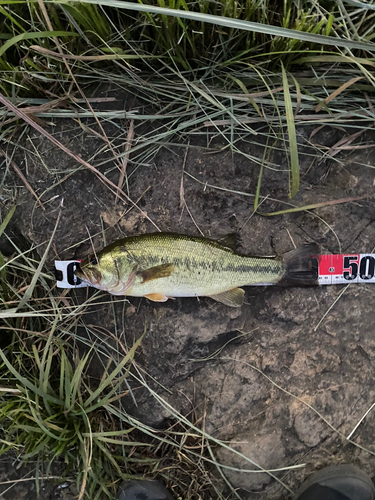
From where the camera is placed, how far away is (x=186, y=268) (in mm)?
2760

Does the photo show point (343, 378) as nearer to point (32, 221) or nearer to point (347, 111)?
point (347, 111)

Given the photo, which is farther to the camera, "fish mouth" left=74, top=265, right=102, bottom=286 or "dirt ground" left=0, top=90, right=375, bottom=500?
"dirt ground" left=0, top=90, right=375, bottom=500

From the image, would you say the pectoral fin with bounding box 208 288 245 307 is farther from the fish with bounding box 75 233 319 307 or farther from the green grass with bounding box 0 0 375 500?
the green grass with bounding box 0 0 375 500

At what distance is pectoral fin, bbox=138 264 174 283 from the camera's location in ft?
8.94

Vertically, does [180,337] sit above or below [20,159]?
below

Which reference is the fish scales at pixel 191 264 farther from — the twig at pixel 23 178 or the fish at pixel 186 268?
the twig at pixel 23 178

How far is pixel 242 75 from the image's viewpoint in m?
2.92

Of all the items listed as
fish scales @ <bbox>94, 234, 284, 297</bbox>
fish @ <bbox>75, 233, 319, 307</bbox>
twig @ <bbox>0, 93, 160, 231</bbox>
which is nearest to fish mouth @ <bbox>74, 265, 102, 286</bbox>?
fish @ <bbox>75, 233, 319, 307</bbox>

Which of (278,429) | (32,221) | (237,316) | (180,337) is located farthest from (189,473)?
(32,221)

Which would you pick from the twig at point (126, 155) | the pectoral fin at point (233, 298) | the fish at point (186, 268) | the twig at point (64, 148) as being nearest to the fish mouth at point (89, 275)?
the fish at point (186, 268)

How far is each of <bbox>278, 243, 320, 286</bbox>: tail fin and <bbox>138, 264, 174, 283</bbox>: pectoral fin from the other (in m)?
0.92

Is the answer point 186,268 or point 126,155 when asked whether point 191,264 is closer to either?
point 186,268

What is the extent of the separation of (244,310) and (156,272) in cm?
86

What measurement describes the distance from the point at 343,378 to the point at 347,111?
2.28 metres
